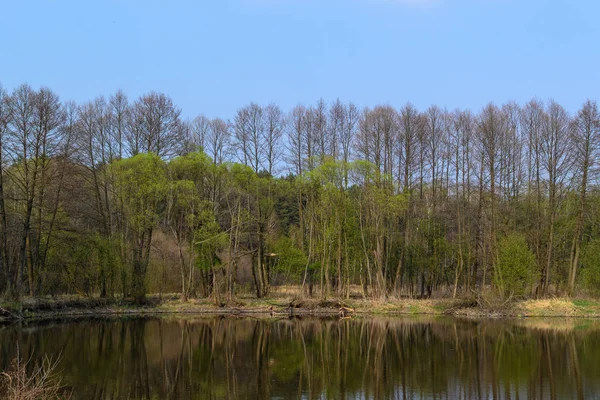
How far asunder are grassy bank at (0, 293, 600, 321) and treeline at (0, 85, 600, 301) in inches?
48.8

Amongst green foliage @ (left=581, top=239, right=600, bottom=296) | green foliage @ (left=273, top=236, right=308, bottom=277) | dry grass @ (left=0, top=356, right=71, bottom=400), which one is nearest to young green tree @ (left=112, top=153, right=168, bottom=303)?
green foliage @ (left=273, top=236, right=308, bottom=277)

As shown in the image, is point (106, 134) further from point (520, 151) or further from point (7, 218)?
point (520, 151)

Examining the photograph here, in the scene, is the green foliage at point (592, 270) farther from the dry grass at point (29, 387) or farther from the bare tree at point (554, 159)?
the dry grass at point (29, 387)

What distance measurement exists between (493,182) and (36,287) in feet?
107

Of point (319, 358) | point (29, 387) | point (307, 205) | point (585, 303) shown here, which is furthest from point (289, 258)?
point (29, 387)

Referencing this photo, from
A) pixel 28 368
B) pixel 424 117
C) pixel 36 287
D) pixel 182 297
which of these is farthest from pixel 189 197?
pixel 28 368

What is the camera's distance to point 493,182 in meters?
42.0

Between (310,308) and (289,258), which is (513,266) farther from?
(289,258)

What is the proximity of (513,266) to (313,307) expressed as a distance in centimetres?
1416

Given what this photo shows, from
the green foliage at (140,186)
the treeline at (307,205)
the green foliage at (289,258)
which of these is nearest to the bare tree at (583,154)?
the treeline at (307,205)

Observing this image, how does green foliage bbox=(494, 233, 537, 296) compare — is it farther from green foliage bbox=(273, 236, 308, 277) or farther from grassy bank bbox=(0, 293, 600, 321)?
green foliage bbox=(273, 236, 308, 277)

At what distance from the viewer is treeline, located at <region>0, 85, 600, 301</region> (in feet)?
123

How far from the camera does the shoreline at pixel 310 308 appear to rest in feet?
122

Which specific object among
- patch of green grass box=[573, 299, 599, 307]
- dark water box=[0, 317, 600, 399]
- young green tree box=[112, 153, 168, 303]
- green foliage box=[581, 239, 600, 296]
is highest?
young green tree box=[112, 153, 168, 303]
